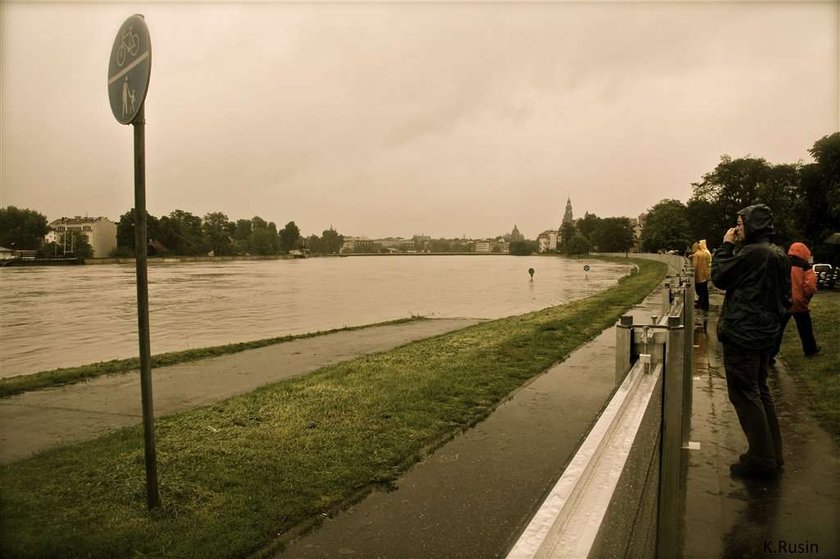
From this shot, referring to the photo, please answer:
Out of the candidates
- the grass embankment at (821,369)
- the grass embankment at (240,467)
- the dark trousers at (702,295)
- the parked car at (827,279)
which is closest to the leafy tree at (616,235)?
the parked car at (827,279)

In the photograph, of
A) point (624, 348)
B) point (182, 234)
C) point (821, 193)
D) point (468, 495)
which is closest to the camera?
point (624, 348)

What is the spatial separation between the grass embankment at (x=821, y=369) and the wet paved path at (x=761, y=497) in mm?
174

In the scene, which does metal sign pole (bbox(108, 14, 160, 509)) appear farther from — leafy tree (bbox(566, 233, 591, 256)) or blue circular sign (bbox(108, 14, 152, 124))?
leafy tree (bbox(566, 233, 591, 256))

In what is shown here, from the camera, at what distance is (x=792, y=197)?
63.8 metres

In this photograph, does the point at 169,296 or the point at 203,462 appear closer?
the point at 203,462

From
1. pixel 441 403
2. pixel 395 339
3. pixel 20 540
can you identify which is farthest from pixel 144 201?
pixel 395 339

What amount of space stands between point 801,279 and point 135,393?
9906 millimetres

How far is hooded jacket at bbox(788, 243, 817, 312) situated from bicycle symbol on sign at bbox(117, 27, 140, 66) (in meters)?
8.37

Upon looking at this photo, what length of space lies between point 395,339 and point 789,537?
1123 cm

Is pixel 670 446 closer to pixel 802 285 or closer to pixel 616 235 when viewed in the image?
pixel 802 285

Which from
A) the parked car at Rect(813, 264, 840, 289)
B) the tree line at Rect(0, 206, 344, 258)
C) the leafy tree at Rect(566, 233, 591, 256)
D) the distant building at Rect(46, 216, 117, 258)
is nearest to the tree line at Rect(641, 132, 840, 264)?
the parked car at Rect(813, 264, 840, 289)

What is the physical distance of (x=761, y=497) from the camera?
3705 mm

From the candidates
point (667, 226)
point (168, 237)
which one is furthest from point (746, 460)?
point (168, 237)

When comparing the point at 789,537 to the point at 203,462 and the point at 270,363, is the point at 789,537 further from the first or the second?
the point at 270,363
